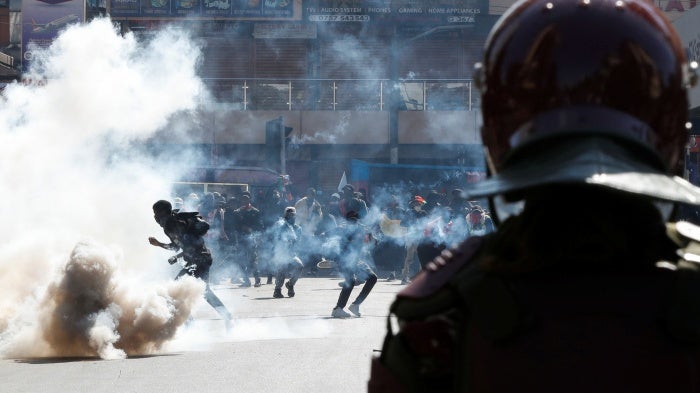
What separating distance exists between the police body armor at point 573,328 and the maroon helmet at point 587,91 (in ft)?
0.45

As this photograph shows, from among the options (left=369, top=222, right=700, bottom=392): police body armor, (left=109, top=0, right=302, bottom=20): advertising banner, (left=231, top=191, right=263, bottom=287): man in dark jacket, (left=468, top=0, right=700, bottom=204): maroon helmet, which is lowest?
(left=231, top=191, right=263, bottom=287): man in dark jacket

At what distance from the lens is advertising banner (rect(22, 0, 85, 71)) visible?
31484 mm

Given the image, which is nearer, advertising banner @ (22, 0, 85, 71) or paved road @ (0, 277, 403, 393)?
paved road @ (0, 277, 403, 393)

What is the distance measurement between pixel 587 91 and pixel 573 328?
37cm

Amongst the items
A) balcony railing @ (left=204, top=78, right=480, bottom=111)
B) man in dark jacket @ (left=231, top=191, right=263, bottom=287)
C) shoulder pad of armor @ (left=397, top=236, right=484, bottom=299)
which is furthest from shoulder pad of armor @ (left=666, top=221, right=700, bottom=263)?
balcony railing @ (left=204, top=78, right=480, bottom=111)

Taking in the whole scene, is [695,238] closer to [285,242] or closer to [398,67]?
[285,242]

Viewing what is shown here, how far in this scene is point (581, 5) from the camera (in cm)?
193

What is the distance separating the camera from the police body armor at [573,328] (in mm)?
1747

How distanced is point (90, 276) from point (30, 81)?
9.55m

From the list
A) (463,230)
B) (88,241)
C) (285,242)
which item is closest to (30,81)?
(285,242)

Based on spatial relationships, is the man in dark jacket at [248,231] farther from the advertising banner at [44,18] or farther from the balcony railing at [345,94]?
the advertising banner at [44,18]

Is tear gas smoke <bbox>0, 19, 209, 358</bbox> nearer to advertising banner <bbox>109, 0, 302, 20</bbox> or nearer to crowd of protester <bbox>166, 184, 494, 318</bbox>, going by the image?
crowd of protester <bbox>166, 184, 494, 318</bbox>

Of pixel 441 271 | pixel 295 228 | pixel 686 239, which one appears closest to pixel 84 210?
pixel 295 228

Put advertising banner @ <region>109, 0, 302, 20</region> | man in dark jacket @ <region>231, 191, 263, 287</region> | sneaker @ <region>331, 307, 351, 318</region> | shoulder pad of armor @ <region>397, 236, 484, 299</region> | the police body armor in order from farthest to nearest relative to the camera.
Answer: advertising banner @ <region>109, 0, 302, 20</region> → man in dark jacket @ <region>231, 191, 263, 287</region> → sneaker @ <region>331, 307, 351, 318</region> → shoulder pad of armor @ <region>397, 236, 484, 299</region> → the police body armor
